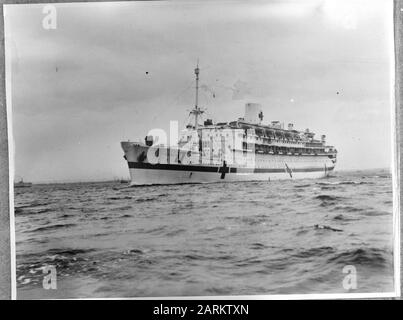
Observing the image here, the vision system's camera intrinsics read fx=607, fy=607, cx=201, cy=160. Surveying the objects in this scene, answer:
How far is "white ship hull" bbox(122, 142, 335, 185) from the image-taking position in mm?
2336

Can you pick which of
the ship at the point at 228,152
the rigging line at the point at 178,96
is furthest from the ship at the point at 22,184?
the rigging line at the point at 178,96

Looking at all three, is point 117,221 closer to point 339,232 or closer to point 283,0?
point 339,232

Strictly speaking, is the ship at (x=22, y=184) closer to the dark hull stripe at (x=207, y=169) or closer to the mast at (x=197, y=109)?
the dark hull stripe at (x=207, y=169)

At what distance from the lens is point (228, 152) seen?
233 centimetres

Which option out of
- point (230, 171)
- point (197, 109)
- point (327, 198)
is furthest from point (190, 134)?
point (327, 198)

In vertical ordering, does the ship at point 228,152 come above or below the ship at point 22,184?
above

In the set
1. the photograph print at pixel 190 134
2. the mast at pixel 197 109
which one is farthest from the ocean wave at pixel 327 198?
the mast at pixel 197 109

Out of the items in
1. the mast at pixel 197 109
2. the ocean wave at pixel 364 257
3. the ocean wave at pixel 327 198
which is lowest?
the ocean wave at pixel 364 257

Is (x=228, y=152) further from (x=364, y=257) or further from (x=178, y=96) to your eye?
(x=364, y=257)

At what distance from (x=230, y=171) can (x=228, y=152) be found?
0.24 feet

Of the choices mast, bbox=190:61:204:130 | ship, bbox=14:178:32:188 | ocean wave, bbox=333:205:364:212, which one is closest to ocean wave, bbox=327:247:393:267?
ocean wave, bbox=333:205:364:212

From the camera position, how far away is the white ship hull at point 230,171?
7.66 ft

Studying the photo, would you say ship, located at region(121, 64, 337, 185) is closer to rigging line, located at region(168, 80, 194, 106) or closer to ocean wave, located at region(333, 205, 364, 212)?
rigging line, located at region(168, 80, 194, 106)
